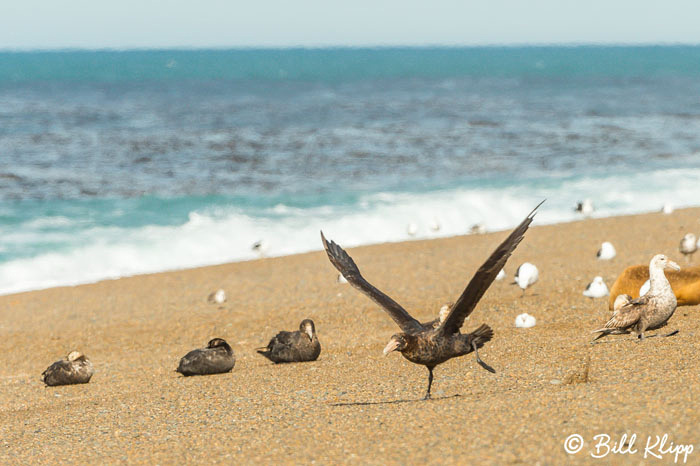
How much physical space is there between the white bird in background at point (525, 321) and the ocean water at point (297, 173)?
27.1ft

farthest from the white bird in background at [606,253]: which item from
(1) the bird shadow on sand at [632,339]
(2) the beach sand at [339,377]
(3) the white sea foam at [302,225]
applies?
(3) the white sea foam at [302,225]

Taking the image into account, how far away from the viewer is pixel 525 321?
32.1 feet

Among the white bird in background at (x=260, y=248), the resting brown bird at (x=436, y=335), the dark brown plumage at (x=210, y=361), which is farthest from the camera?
the white bird in background at (x=260, y=248)

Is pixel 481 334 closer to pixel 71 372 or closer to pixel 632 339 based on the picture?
pixel 632 339

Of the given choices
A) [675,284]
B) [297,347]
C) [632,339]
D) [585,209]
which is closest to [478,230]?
[585,209]

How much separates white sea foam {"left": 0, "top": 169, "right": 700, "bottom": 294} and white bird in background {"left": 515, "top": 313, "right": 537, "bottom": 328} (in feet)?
27.1

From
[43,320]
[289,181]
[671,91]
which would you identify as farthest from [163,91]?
[43,320]

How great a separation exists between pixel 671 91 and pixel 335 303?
5384cm

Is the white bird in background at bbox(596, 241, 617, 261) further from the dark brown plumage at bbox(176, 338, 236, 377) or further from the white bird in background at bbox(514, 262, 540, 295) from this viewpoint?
the dark brown plumage at bbox(176, 338, 236, 377)

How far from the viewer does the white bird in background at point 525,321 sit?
384 inches

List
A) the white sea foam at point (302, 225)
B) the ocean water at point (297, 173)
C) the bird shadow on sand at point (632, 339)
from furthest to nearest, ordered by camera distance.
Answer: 1. the ocean water at point (297, 173)
2. the white sea foam at point (302, 225)
3. the bird shadow on sand at point (632, 339)

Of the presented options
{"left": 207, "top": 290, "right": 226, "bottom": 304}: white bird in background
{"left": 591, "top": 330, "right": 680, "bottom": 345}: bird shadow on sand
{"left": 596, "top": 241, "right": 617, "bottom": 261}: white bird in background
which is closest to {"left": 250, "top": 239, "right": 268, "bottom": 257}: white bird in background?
{"left": 207, "top": 290, "right": 226, "bottom": 304}: white bird in background

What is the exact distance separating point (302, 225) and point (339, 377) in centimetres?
1186

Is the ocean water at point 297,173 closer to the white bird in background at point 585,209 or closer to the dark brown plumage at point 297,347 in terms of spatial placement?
the white bird in background at point 585,209
